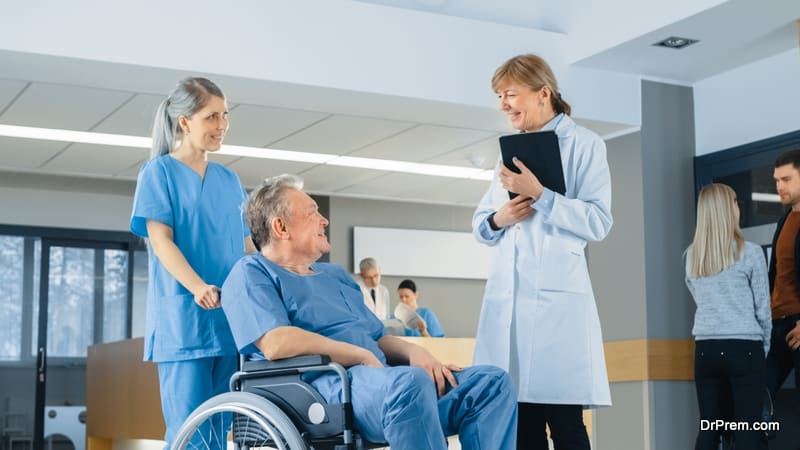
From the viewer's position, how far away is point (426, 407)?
6.64ft

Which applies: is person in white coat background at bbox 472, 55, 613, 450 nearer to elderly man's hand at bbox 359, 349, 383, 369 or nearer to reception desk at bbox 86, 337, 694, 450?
elderly man's hand at bbox 359, 349, 383, 369

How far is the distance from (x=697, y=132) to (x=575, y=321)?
13.1 feet

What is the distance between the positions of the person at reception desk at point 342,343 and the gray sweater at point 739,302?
7.36 ft

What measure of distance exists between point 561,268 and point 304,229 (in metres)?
0.71

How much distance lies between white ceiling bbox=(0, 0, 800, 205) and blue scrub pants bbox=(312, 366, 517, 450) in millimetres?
3254

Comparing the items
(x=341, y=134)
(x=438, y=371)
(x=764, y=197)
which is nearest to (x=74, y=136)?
(x=341, y=134)

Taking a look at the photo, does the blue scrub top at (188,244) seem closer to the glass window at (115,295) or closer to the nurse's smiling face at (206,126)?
the nurse's smiling face at (206,126)

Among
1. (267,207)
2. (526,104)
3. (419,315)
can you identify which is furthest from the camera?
(419,315)

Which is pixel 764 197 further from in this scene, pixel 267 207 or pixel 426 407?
pixel 426 407

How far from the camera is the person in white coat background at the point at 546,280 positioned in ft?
8.66

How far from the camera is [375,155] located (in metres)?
7.72

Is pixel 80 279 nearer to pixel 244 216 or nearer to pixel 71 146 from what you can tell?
pixel 71 146

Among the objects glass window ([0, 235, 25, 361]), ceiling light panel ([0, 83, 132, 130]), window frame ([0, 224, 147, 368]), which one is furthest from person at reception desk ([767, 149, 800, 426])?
glass window ([0, 235, 25, 361])

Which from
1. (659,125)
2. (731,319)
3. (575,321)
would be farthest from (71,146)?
(575,321)
